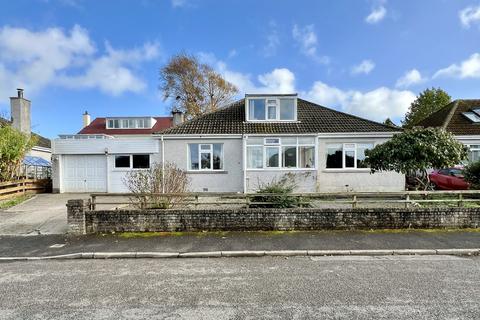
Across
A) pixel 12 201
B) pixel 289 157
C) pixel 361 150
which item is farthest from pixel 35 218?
pixel 361 150

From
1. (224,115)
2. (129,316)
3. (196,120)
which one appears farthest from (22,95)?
(129,316)

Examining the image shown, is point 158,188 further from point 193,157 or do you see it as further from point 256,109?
point 256,109

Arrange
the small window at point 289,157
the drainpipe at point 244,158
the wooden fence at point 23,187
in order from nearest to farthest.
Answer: the wooden fence at point 23,187 → the drainpipe at point 244,158 → the small window at point 289,157

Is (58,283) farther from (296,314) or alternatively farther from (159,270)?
(296,314)

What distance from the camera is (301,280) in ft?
17.1

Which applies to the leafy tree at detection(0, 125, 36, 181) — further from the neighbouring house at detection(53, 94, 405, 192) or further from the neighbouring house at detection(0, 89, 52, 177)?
the neighbouring house at detection(0, 89, 52, 177)

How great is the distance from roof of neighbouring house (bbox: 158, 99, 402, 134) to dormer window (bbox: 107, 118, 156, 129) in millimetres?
20669

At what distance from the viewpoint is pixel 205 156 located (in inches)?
656

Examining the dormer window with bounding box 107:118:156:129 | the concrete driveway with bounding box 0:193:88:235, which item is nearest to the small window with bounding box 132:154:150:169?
the concrete driveway with bounding box 0:193:88:235

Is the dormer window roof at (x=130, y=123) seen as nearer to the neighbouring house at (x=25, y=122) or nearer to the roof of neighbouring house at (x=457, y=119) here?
the neighbouring house at (x=25, y=122)

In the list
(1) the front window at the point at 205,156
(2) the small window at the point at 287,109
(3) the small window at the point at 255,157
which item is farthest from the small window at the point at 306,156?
(1) the front window at the point at 205,156

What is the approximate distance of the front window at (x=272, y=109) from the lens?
17578 mm

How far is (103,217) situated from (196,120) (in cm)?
1022

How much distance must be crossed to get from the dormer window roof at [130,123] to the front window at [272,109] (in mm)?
22460
